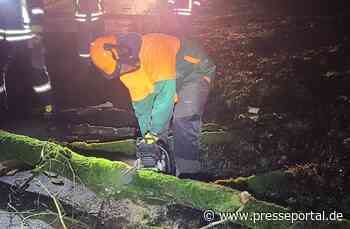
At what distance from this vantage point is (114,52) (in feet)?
11.0

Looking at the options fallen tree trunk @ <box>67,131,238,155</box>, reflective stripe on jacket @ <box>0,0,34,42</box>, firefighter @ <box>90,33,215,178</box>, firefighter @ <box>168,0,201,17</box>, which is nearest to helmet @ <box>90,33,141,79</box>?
→ firefighter @ <box>90,33,215,178</box>

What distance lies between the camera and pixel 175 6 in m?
8.09

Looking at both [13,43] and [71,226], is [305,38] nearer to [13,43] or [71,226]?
[13,43]

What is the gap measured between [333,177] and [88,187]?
2.36 meters

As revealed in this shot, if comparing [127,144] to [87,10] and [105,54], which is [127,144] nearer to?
[105,54]

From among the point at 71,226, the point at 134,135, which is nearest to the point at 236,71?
the point at 134,135

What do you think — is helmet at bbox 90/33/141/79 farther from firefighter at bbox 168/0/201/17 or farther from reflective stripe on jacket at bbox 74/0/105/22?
firefighter at bbox 168/0/201/17

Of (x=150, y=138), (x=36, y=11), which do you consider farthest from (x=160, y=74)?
(x=36, y=11)

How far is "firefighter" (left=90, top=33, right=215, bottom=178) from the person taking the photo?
340 centimetres

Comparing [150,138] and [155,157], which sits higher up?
[150,138]

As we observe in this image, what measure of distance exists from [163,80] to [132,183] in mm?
892

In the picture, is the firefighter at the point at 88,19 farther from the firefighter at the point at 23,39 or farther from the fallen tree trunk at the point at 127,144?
the fallen tree trunk at the point at 127,144

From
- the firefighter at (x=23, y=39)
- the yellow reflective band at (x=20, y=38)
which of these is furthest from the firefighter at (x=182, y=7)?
the yellow reflective band at (x=20, y=38)

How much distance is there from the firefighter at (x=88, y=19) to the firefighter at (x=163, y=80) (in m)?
3.96
